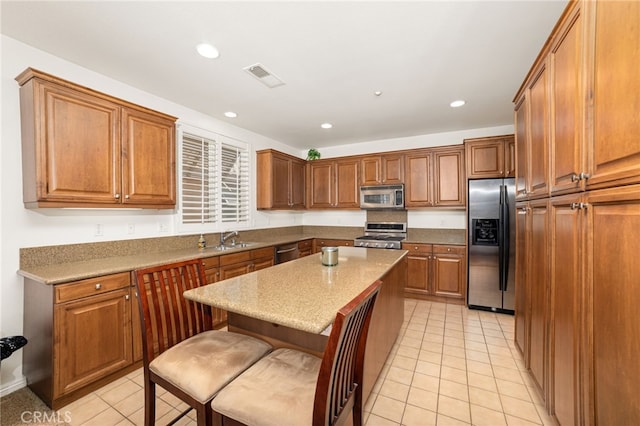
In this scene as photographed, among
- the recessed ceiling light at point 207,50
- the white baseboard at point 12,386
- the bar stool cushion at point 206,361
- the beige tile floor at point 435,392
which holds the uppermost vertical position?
the recessed ceiling light at point 207,50

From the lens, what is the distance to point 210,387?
111 cm

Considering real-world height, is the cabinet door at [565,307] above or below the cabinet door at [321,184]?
below

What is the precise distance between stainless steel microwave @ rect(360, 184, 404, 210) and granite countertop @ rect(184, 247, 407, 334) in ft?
7.34

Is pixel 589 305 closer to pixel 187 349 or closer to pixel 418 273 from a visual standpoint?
pixel 187 349

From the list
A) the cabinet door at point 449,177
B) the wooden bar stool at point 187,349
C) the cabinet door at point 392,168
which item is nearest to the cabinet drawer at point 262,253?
the wooden bar stool at point 187,349

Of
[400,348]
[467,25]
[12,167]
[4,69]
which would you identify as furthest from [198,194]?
[467,25]

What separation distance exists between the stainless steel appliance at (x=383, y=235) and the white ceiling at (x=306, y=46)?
197 centimetres

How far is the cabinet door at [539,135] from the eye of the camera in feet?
5.12

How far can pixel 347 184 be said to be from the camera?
468 centimetres

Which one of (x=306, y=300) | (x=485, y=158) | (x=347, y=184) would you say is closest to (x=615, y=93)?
(x=306, y=300)

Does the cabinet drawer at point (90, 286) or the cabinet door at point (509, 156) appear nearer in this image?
the cabinet drawer at point (90, 286)

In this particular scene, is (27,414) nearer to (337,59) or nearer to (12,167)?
(12,167)

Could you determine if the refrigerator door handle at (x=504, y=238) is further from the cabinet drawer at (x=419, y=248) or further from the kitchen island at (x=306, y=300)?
the kitchen island at (x=306, y=300)

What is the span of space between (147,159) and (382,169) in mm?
3288
